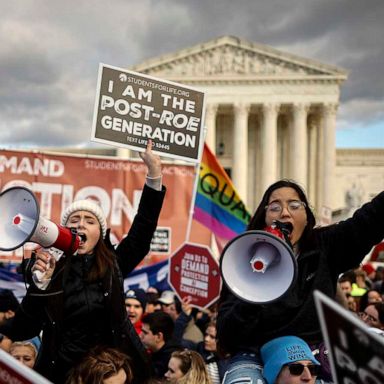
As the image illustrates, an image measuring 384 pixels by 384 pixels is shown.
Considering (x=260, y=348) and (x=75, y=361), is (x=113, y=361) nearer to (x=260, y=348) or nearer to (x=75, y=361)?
(x=75, y=361)

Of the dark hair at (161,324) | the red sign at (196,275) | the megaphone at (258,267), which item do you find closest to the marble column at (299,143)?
the red sign at (196,275)

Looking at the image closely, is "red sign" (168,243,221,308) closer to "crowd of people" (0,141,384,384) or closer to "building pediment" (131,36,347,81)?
"crowd of people" (0,141,384,384)

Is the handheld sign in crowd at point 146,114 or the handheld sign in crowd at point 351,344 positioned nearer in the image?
the handheld sign in crowd at point 351,344

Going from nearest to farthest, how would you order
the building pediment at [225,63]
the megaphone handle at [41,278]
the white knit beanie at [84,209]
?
the megaphone handle at [41,278] → the white knit beanie at [84,209] → the building pediment at [225,63]

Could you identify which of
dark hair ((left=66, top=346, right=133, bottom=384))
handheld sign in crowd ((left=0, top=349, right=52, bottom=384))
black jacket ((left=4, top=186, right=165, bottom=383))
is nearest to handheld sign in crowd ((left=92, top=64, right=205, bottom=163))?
black jacket ((left=4, top=186, right=165, bottom=383))

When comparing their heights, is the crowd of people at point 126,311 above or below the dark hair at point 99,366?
above

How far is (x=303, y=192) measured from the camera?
10.1 ft

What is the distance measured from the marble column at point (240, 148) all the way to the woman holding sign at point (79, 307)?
48549 mm

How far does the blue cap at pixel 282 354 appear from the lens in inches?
101

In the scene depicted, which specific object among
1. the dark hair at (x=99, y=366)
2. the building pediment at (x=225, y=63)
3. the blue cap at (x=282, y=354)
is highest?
the building pediment at (x=225, y=63)

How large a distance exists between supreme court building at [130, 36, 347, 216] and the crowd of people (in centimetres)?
4835

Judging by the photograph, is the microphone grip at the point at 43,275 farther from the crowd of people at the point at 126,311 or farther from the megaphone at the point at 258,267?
the megaphone at the point at 258,267

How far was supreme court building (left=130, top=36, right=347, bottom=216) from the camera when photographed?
2034 inches

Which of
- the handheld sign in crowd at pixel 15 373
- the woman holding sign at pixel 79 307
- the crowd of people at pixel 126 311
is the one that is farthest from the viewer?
the woman holding sign at pixel 79 307
